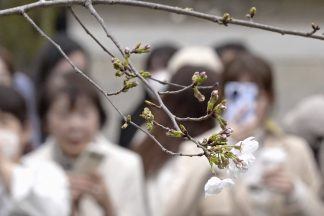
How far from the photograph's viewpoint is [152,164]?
451 cm

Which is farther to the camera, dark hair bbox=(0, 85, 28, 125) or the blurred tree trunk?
the blurred tree trunk

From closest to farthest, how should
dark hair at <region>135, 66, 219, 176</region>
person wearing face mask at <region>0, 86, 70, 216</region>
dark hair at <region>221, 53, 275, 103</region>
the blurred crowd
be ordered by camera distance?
1. person wearing face mask at <region>0, 86, 70, 216</region>
2. the blurred crowd
3. dark hair at <region>135, 66, 219, 176</region>
4. dark hair at <region>221, 53, 275, 103</region>

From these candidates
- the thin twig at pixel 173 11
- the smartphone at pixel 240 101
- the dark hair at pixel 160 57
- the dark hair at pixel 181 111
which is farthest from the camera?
the dark hair at pixel 160 57

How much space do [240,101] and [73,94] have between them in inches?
25.8

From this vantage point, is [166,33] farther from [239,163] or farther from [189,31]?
[239,163]

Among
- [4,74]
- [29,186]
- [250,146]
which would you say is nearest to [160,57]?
[4,74]

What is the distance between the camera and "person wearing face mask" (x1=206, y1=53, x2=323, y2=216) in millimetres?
4359

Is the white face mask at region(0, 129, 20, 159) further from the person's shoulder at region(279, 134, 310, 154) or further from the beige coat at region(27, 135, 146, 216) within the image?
the person's shoulder at region(279, 134, 310, 154)

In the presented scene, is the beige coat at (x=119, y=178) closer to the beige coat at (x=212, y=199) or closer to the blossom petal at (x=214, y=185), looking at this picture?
the beige coat at (x=212, y=199)

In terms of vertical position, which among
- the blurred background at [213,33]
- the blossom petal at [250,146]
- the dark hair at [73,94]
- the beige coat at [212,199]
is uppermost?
the blurred background at [213,33]

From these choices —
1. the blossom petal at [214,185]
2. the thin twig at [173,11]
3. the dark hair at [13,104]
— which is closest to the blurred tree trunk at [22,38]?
the dark hair at [13,104]

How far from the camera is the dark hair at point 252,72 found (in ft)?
15.1

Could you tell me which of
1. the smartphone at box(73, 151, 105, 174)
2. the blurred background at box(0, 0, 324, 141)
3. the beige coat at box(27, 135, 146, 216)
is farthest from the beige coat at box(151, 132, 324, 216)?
the blurred background at box(0, 0, 324, 141)

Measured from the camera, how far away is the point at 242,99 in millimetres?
4430
